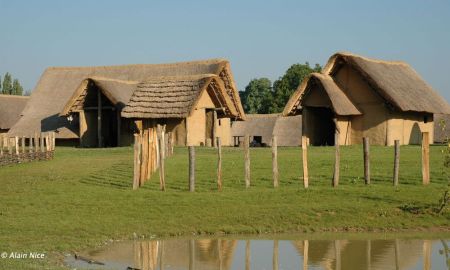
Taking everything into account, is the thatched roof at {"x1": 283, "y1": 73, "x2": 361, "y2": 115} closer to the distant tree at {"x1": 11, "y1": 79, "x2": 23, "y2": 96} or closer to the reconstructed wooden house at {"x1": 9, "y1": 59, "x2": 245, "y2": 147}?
the reconstructed wooden house at {"x1": 9, "y1": 59, "x2": 245, "y2": 147}

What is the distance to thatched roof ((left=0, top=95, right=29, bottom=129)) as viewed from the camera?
59094 mm

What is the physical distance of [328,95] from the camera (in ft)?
127

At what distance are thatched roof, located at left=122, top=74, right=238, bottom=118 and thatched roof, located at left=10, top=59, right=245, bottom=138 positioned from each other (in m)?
3.57

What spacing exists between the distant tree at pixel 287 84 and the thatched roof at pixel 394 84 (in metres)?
31.7

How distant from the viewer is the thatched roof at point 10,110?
194ft

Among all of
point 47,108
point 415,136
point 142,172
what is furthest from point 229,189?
point 47,108

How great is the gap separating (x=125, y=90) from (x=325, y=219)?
96.6 feet

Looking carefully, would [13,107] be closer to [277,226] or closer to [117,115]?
[117,115]

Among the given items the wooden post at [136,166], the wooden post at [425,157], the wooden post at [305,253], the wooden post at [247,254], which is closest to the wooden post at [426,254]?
the wooden post at [305,253]

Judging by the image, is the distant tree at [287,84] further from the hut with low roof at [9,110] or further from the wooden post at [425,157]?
the wooden post at [425,157]

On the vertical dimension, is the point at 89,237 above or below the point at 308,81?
below

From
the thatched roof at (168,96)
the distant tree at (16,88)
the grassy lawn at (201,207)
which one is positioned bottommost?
the grassy lawn at (201,207)

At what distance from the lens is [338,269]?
12.7m

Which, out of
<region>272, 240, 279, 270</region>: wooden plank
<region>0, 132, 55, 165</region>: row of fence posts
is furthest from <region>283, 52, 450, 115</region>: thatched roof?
<region>272, 240, 279, 270</region>: wooden plank
